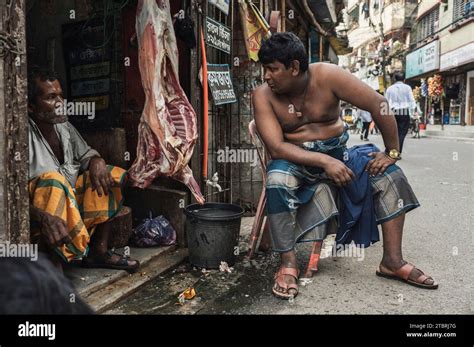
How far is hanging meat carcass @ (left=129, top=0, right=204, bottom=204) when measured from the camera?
3518 millimetres

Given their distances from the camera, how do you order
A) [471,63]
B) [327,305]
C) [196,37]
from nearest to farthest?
[327,305] < [196,37] < [471,63]

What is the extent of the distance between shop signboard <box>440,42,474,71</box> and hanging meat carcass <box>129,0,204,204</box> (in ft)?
69.9

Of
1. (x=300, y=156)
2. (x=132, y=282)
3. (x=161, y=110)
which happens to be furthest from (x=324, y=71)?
(x=132, y=282)

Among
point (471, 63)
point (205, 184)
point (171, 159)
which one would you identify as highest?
point (471, 63)

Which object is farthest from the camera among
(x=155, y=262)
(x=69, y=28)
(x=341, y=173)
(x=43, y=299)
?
(x=69, y=28)

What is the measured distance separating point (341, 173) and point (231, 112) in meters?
2.47

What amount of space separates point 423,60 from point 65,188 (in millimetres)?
29403

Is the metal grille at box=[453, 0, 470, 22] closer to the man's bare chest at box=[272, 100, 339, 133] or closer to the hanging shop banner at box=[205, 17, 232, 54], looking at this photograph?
the hanging shop banner at box=[205, 17, 232, 54]

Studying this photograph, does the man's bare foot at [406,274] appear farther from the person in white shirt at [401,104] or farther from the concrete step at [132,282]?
the person in white shirt at [401,104]

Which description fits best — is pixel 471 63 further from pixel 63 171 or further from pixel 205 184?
pixel 63 171

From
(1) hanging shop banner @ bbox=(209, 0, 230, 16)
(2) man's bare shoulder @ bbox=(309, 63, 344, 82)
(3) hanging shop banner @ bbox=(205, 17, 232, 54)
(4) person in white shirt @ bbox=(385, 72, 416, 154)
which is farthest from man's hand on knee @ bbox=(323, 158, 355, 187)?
(4) person in white shirt @ bbox=(385, 72, 416, 154)

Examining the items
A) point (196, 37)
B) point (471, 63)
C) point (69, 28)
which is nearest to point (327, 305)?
point (196, 37)

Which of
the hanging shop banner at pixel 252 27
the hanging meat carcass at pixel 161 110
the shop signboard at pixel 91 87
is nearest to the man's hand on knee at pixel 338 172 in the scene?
the hanging meat carcass at pixel 161 110

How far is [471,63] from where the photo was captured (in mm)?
21562
